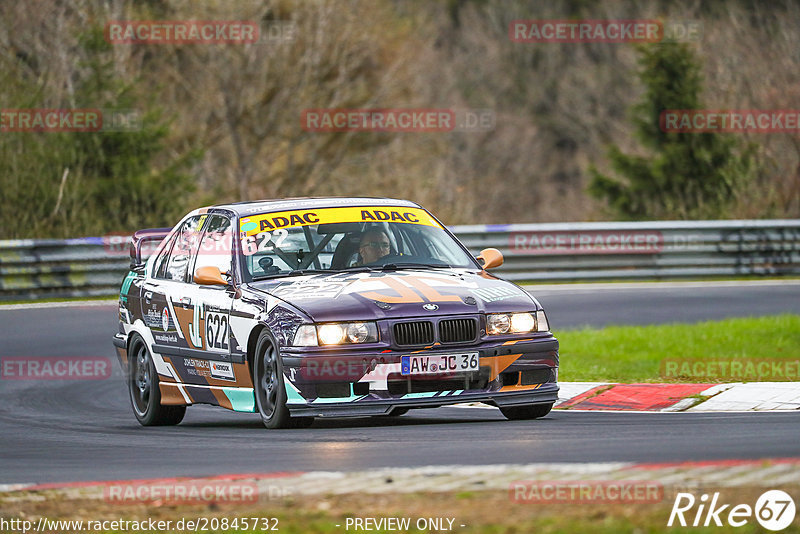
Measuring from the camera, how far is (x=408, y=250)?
10.9 meters

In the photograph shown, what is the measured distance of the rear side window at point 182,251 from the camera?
450 inches

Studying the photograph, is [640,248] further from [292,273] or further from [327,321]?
[327,321]

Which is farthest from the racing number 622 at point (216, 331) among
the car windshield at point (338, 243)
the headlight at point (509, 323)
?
the headlight at point (509, 323)

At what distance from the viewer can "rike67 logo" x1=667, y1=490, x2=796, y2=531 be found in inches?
224

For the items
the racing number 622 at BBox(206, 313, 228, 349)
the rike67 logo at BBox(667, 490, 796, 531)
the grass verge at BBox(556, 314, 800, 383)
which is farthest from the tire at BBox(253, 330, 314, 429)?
the rike67 logo at BBox(667, 490, 796, 531)

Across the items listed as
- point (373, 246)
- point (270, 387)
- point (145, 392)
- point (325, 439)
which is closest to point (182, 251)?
point (145, 392)

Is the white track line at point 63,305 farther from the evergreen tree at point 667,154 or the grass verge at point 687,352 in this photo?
the evergreen tree at point 667,154

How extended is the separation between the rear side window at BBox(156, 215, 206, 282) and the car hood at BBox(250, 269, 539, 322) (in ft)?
4.33

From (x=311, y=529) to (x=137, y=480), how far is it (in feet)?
5.46

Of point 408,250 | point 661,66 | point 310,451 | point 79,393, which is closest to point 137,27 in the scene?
point 661,66

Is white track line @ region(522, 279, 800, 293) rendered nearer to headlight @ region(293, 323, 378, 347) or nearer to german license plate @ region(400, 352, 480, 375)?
german license plate @ region(400, 352, 480, 375)

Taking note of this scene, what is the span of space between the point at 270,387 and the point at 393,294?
1.01 meters

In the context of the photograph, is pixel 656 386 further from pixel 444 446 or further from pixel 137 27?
pixel 137 27

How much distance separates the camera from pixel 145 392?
11492mm
